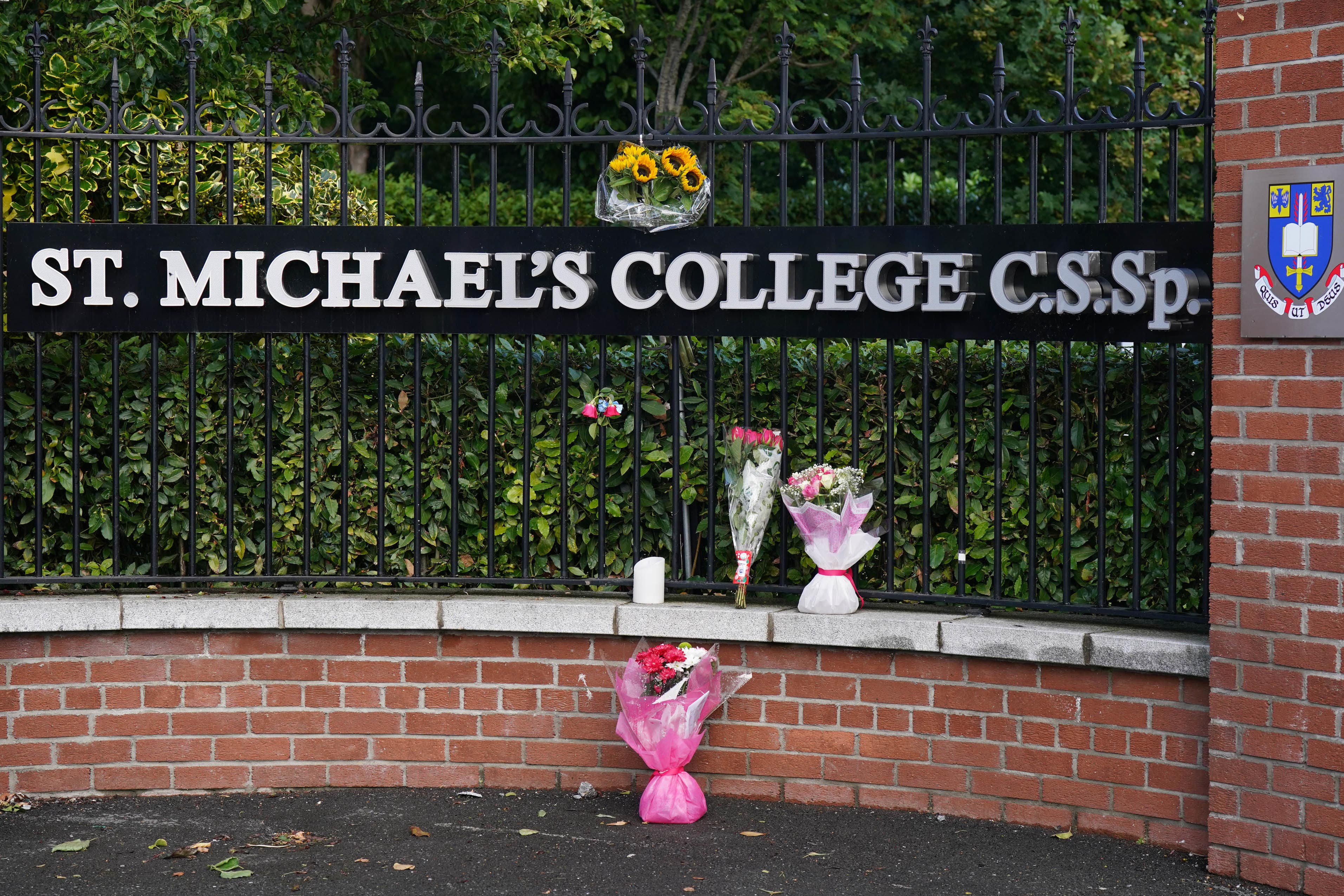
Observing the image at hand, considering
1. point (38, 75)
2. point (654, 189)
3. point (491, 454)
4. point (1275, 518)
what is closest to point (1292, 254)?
point (1275, 518)

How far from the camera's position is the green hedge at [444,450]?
17.1 ft

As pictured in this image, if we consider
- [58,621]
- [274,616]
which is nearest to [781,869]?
[274,616]

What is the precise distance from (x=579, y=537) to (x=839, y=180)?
395 inches

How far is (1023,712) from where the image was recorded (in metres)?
4.80

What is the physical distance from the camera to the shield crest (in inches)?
161

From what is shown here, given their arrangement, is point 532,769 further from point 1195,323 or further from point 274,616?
point 1195,323

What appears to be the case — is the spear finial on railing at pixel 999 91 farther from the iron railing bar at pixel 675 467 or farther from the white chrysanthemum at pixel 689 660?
the white chrysanthemum at pixel 689 660

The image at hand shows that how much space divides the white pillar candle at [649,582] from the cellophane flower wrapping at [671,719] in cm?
25

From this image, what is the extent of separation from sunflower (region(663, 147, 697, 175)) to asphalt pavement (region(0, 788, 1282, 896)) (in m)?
2.27

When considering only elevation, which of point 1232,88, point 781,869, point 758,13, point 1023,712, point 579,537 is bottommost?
point 781,869

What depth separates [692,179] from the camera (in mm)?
5098

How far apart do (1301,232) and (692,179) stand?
204cm

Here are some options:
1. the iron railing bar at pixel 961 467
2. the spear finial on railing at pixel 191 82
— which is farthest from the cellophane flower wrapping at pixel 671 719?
the spear finial on railing at pixel 191 82

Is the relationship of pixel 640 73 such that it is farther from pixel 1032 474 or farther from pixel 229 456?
pixel 229 456
